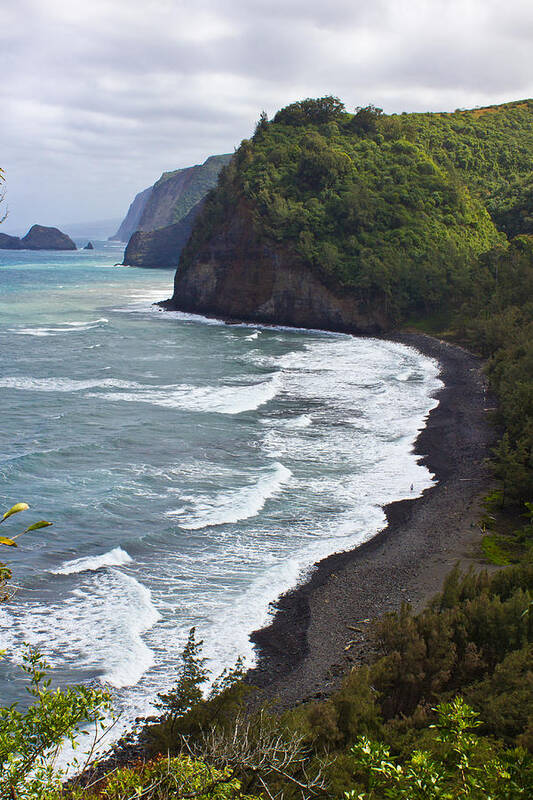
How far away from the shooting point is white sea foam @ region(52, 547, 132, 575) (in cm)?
1972

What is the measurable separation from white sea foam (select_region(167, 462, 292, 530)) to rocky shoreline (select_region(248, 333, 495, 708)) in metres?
4.25

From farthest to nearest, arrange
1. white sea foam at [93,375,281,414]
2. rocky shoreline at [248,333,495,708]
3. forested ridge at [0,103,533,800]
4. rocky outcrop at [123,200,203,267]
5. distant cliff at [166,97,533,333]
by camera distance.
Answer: rocky outcrop at [123,200,203,267], distant cliff at [166,97,533,333], white sea foam at [93,375,281,414], rocky shoreline at [248,333,495,708], forested ridge at [0,103,533,800]

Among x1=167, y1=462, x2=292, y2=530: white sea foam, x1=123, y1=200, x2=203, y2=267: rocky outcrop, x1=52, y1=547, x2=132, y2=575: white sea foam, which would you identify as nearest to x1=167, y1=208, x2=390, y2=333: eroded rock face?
x1=167, y1=462, x2=292, y2=530: white sea foam

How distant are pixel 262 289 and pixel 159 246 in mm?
104084

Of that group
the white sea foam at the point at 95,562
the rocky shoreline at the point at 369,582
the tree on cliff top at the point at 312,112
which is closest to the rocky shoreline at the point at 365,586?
the rocky shoreline at the point at 369,582

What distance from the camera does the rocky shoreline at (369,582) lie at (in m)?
15.7

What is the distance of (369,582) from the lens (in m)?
19.5

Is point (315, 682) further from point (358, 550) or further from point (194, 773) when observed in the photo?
point (194, 773)

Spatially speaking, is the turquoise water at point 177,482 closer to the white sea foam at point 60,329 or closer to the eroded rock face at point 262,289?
the white sea foam at point 60,329

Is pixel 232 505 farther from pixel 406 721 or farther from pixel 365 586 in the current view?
pixel 406 721

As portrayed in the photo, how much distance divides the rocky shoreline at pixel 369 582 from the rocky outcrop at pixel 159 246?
144624 mm

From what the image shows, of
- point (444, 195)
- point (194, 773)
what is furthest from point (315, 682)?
point (444, 195)

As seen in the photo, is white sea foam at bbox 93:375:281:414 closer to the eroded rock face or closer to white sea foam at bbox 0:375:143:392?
white sea foam at bbox 0:375:143:392

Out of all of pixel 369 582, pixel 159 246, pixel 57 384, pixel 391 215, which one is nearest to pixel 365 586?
pixel 369 582
